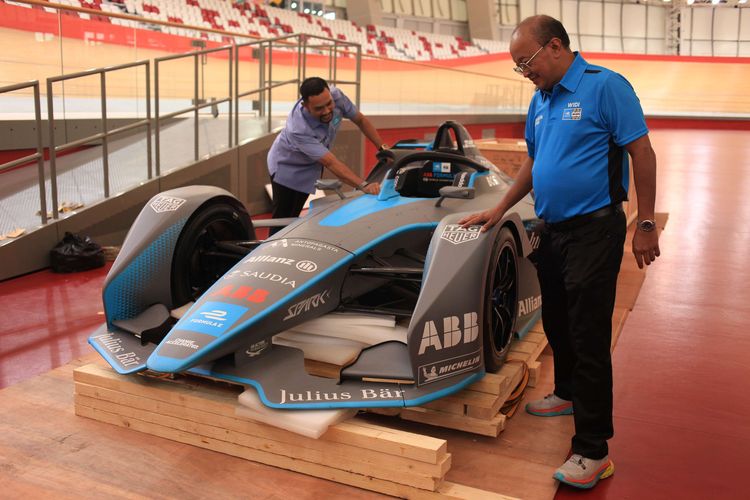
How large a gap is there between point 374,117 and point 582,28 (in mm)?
28269

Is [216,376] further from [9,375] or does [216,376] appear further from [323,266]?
[9,375]

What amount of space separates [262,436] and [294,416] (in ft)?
Result: 0.78

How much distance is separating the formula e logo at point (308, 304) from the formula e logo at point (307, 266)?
5.0 inches

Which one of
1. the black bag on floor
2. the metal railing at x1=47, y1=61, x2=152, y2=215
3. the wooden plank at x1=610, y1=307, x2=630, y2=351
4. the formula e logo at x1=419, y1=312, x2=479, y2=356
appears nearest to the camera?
the formula e logo at x1=419, y1=312, x2=479, y2=356

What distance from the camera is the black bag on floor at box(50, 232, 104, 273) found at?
6.38 metres

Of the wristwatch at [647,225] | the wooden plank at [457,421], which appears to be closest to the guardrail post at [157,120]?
the wooden plank at [457,421]

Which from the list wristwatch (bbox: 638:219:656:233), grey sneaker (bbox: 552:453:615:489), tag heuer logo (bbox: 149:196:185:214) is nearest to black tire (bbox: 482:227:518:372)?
grey sneaker (bbox: 552:453:615:489)

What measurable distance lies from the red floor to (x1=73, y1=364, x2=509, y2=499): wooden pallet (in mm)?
648

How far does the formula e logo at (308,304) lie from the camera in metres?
3.45

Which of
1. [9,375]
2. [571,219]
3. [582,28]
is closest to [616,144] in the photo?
[571,219]

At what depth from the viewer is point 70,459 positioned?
10.4ft

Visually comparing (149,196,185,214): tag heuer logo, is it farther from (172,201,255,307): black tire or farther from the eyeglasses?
the eyeglasses

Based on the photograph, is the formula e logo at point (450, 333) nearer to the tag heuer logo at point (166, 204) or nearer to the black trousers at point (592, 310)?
the black trousers at point (592, 310)

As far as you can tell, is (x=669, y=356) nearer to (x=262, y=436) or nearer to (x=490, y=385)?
(x=490, y=385)
